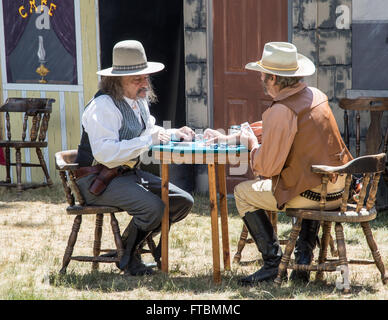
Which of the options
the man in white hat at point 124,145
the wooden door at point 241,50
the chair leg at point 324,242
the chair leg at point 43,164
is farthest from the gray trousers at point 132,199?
the chair leg at point 43,164

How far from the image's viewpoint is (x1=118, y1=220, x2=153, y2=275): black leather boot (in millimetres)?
5109

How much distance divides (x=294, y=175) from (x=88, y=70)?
4.38 metres

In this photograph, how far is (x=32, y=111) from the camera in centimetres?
823

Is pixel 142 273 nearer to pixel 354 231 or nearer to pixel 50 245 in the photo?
pixel 50 245

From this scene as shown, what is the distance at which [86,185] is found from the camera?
16.8ft

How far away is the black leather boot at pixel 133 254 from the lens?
5109 mm

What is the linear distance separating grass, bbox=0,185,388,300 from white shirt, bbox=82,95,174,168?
0.82m

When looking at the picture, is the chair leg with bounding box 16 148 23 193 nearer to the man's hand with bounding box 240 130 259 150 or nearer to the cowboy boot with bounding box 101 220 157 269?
the cowboy boot with bounding box 101 220 157 269

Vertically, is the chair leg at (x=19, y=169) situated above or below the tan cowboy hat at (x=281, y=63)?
below

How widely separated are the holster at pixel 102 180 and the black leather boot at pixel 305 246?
51.5 inches

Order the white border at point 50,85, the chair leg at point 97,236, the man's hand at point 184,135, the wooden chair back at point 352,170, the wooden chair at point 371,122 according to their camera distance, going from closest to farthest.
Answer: the wooden chair back at point 352,170, the man's hand at point 184,135, the chair leg at point 97,236, the wooden chair at point 371,122, the white border at point 50,85

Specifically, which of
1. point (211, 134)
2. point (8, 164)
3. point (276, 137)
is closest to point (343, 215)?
A: point (276, 137)

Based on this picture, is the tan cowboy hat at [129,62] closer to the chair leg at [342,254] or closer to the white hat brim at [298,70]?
the white hat brim at [298,70]

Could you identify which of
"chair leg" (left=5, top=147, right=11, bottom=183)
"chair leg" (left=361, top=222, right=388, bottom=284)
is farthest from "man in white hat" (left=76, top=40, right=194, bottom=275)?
"chair leg" (left=5, top=147, right=11, bottom=183)
